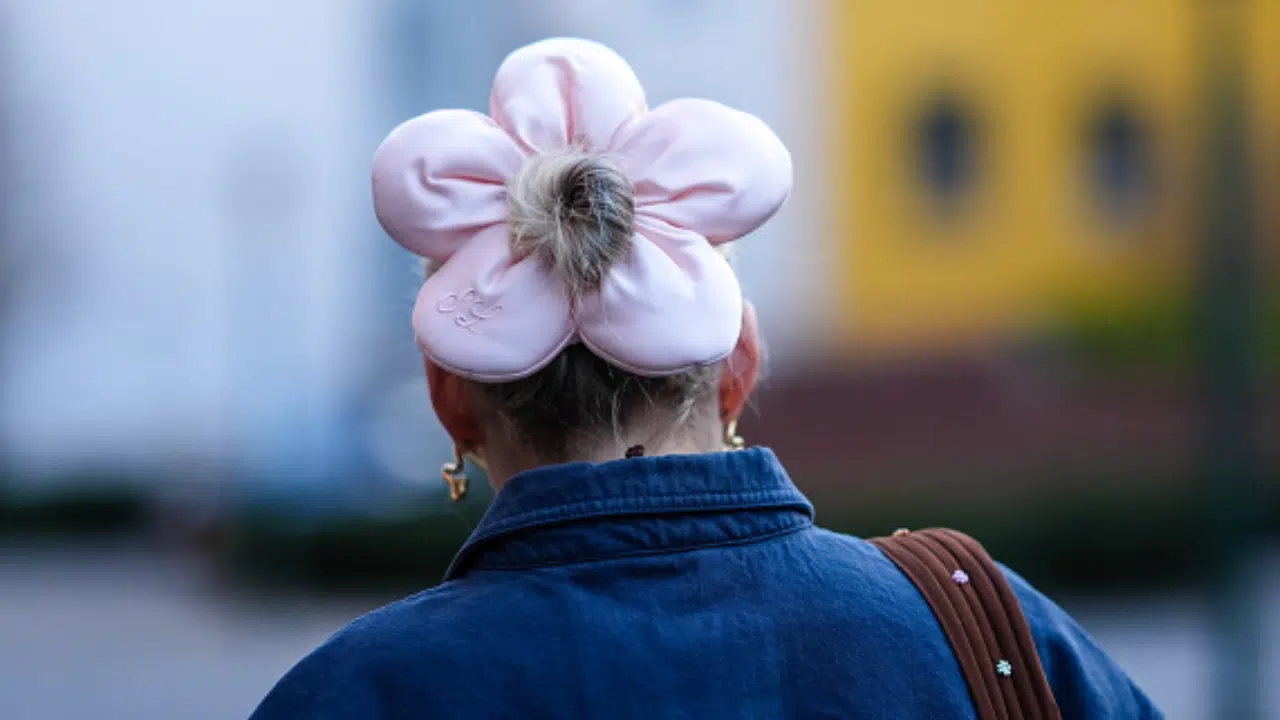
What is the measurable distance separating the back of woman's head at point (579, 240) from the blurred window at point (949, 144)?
1479 centimetres

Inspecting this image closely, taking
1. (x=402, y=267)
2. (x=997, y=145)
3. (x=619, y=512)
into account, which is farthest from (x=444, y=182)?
(x=997, y=145)

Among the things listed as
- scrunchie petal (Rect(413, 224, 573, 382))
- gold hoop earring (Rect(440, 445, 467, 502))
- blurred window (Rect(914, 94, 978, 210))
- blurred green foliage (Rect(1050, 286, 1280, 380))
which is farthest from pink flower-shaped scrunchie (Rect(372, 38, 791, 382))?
blurred window (Rect(914, 94, 978, 210))

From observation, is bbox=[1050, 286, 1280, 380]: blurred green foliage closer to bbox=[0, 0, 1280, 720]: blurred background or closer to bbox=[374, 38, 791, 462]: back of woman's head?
bbox=[0, 0, 1280, 720]: blurred background

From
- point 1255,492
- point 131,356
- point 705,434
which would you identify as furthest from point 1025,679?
point 131,356

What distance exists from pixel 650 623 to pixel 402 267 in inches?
572

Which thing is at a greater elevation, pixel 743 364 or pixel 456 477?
pixel 743 364

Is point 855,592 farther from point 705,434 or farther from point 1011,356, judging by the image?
point 1011,356

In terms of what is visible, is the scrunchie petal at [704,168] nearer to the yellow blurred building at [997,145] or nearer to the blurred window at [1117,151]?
the yellow blurred building at [997,145]

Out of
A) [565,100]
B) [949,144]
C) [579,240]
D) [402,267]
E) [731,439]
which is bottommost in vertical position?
[402,267]

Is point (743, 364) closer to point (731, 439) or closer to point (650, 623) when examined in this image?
point (731, 439)

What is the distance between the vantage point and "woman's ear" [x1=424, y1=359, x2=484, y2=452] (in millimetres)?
1535

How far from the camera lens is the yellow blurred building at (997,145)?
15602 millimetres

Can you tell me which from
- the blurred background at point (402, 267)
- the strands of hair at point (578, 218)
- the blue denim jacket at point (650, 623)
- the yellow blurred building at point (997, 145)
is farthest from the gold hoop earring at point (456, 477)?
the yellow blurred building at point (997, 145)

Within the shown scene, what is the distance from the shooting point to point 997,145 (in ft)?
52.7
